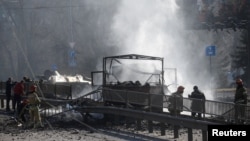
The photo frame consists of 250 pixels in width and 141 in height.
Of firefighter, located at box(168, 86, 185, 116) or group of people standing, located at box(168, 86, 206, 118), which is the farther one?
firefighter, located at box(168, 86, 185, 116)

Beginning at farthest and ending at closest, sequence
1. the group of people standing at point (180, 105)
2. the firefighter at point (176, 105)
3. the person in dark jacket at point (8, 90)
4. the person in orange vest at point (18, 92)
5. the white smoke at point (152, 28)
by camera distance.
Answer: the white smoke at point (152, 28), the person in dark jacket at point (8, 90), the person in orange vest at point (18, 92), the firefighter at point (176, 105), the group of people standing at point (180, 105)

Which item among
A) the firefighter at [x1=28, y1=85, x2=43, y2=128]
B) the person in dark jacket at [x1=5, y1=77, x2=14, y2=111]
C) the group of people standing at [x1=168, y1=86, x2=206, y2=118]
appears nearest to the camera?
the group of people standing at [x1=168, y1=86, x2=206, y2=118]

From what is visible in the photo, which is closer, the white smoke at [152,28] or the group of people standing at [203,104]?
the group of people standing at [203,104]

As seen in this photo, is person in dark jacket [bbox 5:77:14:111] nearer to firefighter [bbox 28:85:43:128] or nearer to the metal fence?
firefighter [bbox 28:85:43:128]

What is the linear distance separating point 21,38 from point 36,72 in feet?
16.9

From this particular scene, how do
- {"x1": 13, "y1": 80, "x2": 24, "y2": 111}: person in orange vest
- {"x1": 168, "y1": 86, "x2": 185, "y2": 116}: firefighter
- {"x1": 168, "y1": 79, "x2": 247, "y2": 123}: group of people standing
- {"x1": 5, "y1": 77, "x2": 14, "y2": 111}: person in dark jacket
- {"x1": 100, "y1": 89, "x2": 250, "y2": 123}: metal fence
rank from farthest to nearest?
{"x1": 5, "y1": 77, "x2": 14, "y2": 111}: person in dark jacket < {"x1": 13, "y1": 80, "x2": 24, "y2": 111}: person in orange vest < {"x1": 168, "y1": 86, "x2": 185, "y2": 116}: firefighter < {"x1": 100, "y1": 89, "x2": 250, "y2": 123}: metal fence < {"x1": 168, "y1": 79, "x2": 247, "y2": 123}: group of people standing

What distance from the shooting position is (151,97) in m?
16.6

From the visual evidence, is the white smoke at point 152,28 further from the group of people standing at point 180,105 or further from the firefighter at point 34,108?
the group of people standing at point 180,105

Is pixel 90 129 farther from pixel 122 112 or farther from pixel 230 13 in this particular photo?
pixel 230 13

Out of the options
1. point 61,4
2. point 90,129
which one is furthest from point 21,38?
point 90,129

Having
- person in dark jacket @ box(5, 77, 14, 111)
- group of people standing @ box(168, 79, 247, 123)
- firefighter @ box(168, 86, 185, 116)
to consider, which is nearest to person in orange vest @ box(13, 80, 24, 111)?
person in dark jacket @ box(5, 77, 14, 111)

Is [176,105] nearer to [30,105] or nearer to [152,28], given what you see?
[30,105]

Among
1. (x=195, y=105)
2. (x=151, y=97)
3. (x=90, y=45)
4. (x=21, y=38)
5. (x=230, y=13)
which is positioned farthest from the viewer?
(x=90, y=45)

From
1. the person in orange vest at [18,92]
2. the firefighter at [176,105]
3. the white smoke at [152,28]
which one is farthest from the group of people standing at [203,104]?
the white smoke at [152,28]
